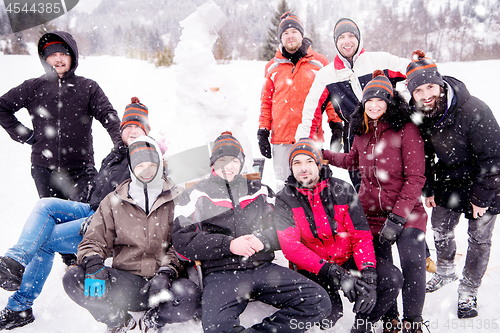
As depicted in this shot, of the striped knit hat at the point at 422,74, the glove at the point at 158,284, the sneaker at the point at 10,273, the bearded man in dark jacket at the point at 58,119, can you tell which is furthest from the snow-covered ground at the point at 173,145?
the striped knit hat at the point at 422,74

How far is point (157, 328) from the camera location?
2.20 metres

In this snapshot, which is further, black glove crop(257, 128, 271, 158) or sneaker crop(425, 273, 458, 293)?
black glove crop(257, 128, 271, 158)

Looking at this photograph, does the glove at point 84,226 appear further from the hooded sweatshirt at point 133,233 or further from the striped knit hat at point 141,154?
the striped knit hat at point 141,154

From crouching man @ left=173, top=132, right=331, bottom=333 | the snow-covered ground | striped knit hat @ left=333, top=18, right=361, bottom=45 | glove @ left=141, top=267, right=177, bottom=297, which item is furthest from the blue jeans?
striped knit hat @ left=333, top=18, right=361, bottom=45

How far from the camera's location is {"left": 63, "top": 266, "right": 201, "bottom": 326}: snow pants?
2086 mm

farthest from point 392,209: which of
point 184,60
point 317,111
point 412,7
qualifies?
point 412,7

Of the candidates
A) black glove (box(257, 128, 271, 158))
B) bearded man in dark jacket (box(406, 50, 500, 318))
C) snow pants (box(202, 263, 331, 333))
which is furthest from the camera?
black glove (box(257, 128, 271, 158))

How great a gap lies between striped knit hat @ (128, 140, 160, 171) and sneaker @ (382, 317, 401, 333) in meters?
2.08

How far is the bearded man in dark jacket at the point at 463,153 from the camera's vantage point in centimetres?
221

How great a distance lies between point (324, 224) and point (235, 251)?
71 cm

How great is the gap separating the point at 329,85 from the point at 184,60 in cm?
273

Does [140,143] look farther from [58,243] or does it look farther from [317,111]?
[317,111]

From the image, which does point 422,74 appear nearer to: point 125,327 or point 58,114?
point 125,327

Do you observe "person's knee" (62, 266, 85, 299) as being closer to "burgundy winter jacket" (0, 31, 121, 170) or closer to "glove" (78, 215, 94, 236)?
"glove" (78, 215, 94, 236)
